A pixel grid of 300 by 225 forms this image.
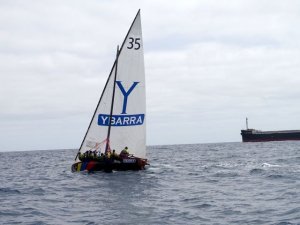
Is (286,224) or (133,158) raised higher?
(133,158)

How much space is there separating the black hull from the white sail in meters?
92.4

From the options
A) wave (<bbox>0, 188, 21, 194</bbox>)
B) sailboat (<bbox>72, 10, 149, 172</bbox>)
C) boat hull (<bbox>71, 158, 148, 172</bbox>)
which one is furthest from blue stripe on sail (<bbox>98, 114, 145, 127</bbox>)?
wave (<bbox>0, 188, 21, 194</bbox>)

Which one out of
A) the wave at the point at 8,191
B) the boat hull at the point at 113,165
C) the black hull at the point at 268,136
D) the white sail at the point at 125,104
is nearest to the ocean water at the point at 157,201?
the wave at the point at 8,191

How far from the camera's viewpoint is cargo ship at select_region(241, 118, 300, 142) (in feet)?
397

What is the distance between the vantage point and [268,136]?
12200 centimetres

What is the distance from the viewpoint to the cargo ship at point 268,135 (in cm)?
12106

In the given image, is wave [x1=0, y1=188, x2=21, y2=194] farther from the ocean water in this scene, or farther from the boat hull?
the boat hull

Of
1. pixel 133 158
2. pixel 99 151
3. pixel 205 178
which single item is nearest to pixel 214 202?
pixel 205 178

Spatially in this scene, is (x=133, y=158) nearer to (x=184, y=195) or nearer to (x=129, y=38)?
(x=129, y=38)

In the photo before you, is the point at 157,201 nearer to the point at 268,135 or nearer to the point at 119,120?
the point at 119,120

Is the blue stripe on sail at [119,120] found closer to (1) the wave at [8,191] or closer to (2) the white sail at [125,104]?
(2) the white sail at [125,104]

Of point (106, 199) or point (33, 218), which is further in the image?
point (106, 199)

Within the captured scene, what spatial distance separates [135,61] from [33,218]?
21.1 metres

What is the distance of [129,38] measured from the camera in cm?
3581
